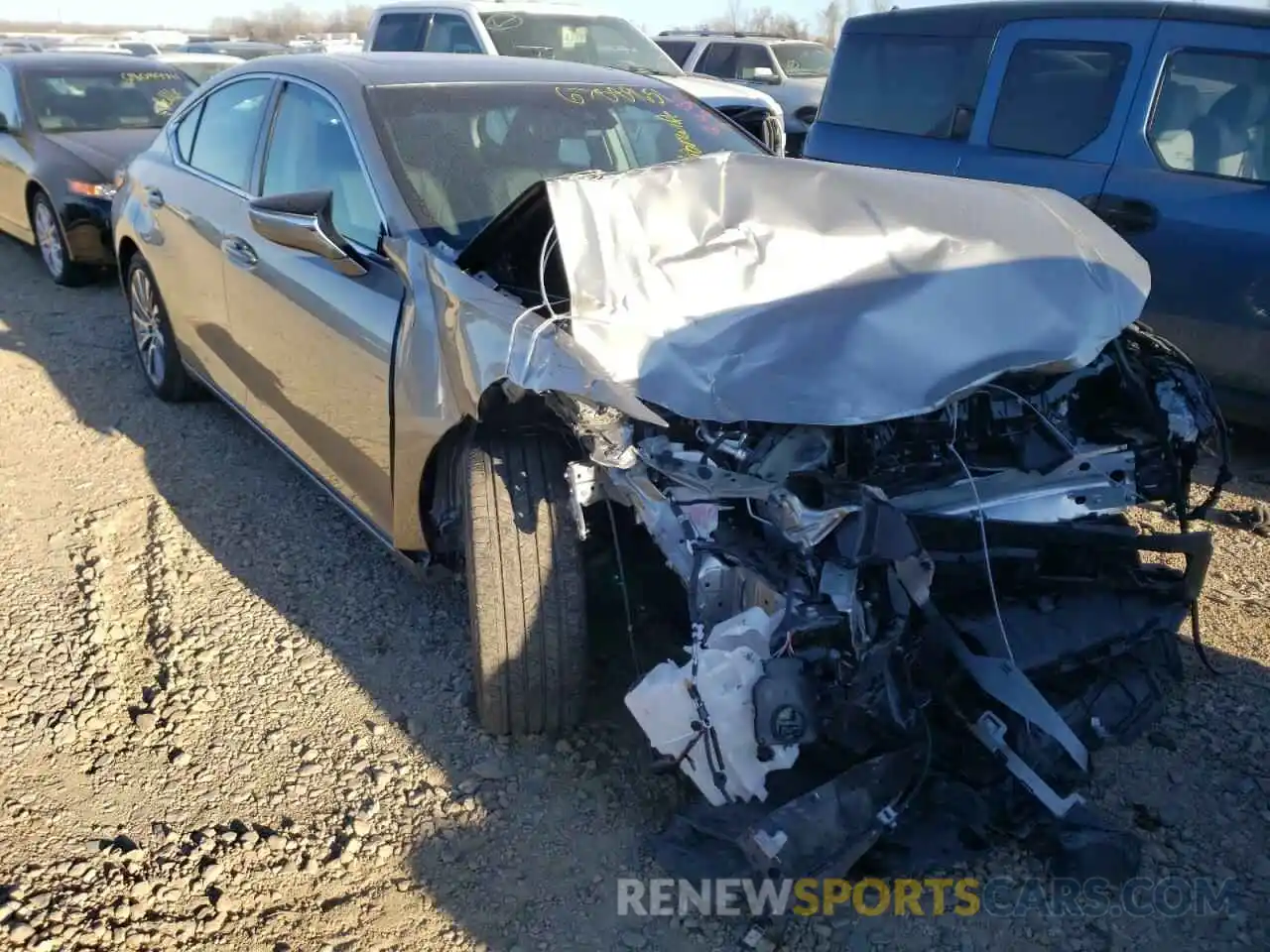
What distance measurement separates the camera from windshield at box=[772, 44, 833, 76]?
13.5 metres

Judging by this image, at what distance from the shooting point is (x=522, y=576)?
2.73m

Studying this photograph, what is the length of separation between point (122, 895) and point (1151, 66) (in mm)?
4838

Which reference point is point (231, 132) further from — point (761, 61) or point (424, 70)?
point (761, 61)

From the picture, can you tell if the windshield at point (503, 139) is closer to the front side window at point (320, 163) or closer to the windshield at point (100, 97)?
the front side window at point (320, 163)

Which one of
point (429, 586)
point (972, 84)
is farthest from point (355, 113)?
point (972, 84)

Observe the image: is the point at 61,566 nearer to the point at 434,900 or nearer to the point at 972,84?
the point at 434,900

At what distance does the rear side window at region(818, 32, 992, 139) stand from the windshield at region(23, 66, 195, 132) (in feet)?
17.6

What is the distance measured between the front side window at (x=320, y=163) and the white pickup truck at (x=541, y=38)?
509 centimetres

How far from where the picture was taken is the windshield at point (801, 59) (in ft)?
44.3

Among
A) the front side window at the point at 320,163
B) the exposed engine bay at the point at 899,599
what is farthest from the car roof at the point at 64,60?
the exposed engine bay at the point at 899,599

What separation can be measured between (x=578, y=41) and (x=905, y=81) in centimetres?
446

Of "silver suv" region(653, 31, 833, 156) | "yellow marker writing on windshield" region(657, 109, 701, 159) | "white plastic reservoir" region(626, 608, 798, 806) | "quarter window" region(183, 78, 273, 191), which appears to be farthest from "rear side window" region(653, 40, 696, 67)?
"white plastic reservoir" region(626, 608, 798, 806)

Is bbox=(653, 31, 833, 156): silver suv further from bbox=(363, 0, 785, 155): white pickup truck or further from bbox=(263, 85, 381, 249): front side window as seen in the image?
bbox=(263, 85, 381, 249): front side window

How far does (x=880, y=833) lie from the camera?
232 cm
